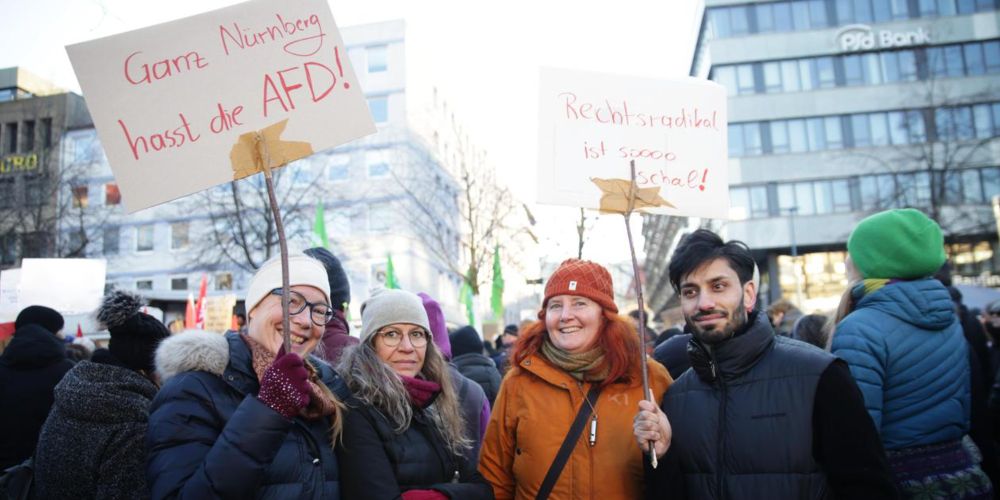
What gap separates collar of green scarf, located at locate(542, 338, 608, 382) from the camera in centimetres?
339

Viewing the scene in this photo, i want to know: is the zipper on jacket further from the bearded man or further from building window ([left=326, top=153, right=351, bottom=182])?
building window ([left=326, top=153, right=351, bottom=182])

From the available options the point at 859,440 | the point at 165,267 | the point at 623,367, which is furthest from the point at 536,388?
the point at 165,267

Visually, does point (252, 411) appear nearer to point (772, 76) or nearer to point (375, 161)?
point (375, 161)

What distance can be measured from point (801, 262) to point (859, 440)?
38683 millimetres

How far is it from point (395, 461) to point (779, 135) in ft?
130

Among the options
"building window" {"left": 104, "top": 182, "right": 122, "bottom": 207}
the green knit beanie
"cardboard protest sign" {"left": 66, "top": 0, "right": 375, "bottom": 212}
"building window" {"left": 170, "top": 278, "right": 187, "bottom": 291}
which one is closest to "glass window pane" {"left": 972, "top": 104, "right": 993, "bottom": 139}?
the green knit beanie

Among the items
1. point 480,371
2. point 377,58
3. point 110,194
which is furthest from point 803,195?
point 110,194

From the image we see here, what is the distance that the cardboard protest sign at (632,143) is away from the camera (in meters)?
3.48

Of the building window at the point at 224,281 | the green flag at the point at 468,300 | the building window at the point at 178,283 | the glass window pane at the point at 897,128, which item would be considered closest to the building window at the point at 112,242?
the building window at the point at 178,283

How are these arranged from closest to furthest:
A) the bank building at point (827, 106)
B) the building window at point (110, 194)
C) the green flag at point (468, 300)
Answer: the green flag at point (468, 300)
the bank building at point (827, 106)
the building window at point (110, 194)

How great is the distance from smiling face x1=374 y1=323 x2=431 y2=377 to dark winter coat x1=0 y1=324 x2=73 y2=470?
298 cm

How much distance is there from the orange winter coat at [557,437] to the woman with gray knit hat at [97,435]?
1651 mm

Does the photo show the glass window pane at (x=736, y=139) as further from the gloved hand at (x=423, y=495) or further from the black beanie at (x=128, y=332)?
the gloved hand at (x=423, y=495)

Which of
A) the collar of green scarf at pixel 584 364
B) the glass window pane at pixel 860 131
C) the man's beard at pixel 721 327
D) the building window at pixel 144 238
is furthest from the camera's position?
the building window at pixel 144 238
